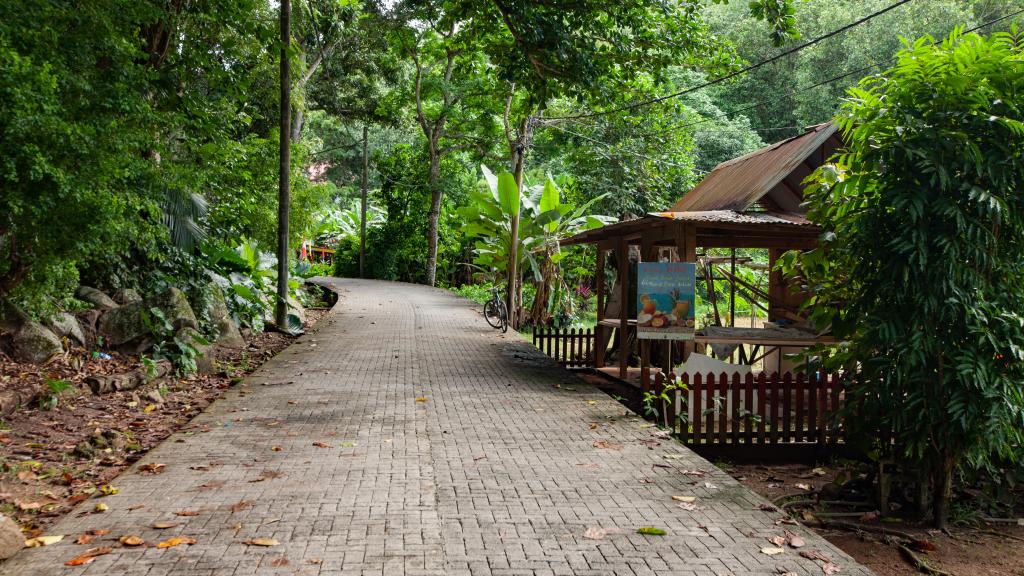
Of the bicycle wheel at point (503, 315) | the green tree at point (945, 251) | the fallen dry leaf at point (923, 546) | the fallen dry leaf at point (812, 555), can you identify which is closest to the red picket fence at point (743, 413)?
the green tree at point (945, 251)

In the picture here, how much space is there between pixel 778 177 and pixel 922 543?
5.95m

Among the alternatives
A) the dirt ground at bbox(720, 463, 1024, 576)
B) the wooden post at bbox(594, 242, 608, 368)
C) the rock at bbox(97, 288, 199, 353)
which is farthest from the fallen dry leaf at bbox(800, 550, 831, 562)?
the rock at bbox(97, 288, 199, 353)

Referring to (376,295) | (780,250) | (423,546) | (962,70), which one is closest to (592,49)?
(780,250)

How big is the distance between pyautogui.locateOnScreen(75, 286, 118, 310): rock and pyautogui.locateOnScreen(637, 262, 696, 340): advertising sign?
7135 millimetres

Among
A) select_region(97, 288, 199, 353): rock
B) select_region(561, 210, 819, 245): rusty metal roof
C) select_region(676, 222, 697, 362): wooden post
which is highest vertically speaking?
select_region(561, 210, 819, 245): rusty metal roof

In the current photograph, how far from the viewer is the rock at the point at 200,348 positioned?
1059 centimetres

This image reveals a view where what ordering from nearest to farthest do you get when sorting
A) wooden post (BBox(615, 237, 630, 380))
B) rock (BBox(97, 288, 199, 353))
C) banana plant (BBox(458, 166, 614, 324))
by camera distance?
rock (BBox(97, 288, 199, 353)) < wooden post (BBox(615, 237, 630, 380)) < banana plant (BBox(458, 166, 614, 324))

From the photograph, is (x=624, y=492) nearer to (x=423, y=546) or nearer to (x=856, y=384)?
(x=423, y=546)

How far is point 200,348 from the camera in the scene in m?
10.8

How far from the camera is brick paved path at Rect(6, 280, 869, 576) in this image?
406cm

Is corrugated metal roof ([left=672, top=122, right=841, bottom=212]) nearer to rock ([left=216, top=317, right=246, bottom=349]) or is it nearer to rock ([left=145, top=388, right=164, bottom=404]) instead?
rock ([left=145, top=388, right=164, bottom=404])

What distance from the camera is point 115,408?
8062mm

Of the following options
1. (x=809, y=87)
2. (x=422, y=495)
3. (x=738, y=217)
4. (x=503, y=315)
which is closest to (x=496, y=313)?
(x=503, y=315)

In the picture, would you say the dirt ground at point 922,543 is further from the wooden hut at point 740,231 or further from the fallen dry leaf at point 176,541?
the fallen dry leaf at point 176,541
